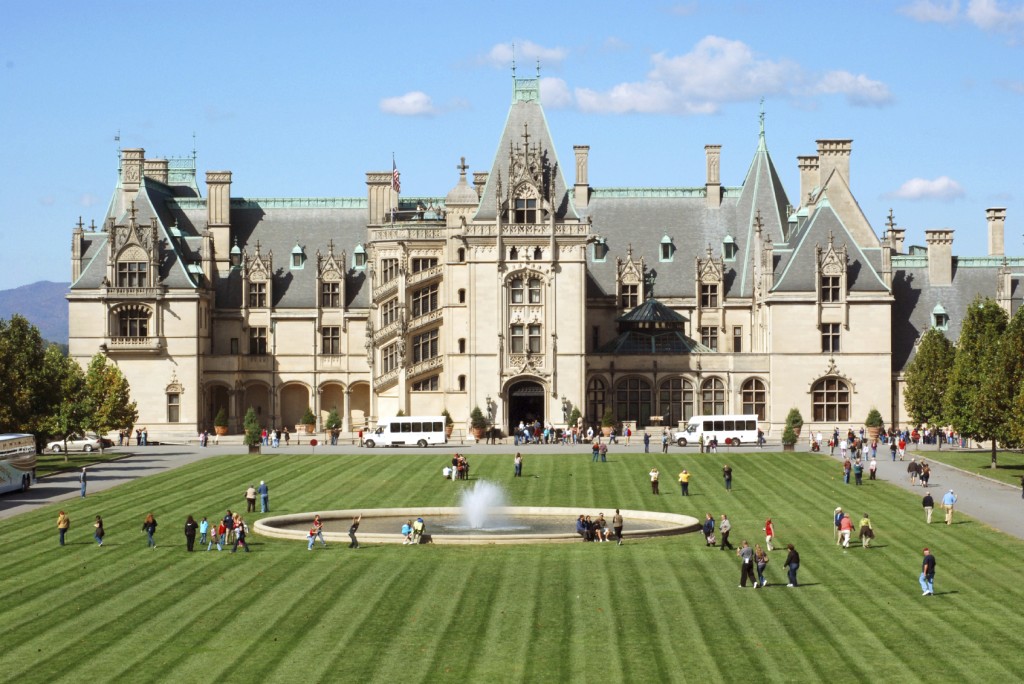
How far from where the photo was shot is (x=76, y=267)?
401 ft

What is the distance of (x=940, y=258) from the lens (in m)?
121

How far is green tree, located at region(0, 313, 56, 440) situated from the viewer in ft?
290

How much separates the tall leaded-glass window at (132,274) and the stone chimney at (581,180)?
3256cm

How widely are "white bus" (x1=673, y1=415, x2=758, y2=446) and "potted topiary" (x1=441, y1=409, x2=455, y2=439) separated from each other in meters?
15.0

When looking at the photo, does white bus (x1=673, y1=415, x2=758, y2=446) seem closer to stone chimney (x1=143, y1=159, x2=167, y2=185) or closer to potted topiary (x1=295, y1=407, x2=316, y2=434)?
potted topiary (x1=295, y1=407, x2=316, y2=434)

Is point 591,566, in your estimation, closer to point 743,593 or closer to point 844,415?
point 743,593

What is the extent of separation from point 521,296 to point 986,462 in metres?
34.4

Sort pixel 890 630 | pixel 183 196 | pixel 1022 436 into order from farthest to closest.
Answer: pixel 183 196
pixel 1022 436
pixel 890 630

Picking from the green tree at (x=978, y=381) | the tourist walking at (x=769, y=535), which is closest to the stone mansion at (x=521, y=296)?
the green tree at (x=978, y=381)

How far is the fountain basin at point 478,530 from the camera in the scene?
62.8 meters

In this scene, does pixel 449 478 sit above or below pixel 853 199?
below

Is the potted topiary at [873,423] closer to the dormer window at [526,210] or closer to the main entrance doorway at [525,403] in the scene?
the main entrance doorway at [525,403]

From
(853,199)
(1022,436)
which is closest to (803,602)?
(1022,436)

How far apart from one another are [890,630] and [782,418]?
6763cm
